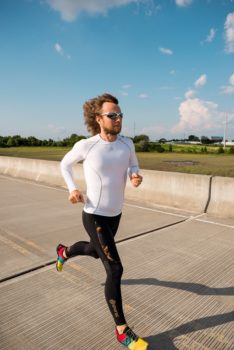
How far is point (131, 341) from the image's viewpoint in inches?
104

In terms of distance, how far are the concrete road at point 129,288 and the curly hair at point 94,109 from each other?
6.10ft

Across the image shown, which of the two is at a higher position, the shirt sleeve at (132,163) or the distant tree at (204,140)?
the distant tree at (204,140)

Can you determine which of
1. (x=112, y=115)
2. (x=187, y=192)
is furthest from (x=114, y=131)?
(x=187, y=192)

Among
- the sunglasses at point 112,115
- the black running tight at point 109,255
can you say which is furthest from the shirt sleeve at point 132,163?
the black running tight at point 109,255

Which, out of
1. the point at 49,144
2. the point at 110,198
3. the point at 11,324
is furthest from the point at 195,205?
the point at 49,144

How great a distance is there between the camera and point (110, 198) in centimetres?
301

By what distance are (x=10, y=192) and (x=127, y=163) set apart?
8057 mm

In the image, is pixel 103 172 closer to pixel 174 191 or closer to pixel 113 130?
pixel 113 130

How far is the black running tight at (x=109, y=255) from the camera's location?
2.76 metres

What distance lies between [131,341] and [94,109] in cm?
217

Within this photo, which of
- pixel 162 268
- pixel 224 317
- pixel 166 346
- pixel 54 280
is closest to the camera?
pixel 166 346

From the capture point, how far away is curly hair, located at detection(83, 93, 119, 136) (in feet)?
10.4

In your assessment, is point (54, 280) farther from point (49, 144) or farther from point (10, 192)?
point (49, 144)

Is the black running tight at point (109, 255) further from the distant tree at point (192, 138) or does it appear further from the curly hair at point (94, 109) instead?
the distant tree at point (192, 138)
